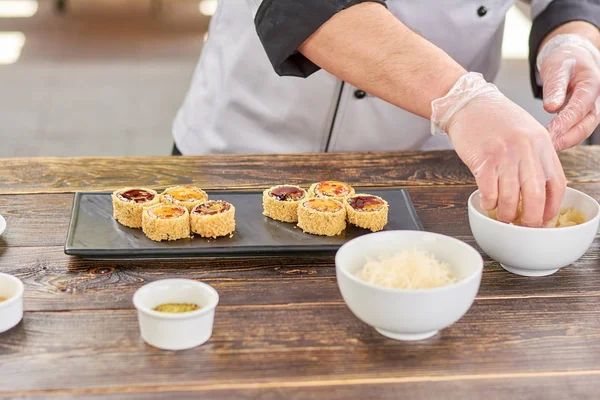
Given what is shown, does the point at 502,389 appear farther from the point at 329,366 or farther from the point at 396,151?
the point at 396,151

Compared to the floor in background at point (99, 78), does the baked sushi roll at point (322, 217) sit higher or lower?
higher

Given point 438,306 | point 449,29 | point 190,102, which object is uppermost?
point 449,29

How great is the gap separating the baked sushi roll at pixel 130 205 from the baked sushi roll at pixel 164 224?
3 centimetres

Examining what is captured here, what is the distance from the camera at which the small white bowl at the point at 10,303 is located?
110cm

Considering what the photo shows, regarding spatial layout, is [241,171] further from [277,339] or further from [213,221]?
[277,339]

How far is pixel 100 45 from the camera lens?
6.11m

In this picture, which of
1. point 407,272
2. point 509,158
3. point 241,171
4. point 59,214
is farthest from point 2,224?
point 509,158

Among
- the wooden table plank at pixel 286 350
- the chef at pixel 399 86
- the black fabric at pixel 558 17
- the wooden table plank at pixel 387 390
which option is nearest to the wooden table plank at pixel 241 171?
the chef at pixel 399 86

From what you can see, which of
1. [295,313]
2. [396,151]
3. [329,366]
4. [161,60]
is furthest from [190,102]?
[161,60]

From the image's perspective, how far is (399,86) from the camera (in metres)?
1.50

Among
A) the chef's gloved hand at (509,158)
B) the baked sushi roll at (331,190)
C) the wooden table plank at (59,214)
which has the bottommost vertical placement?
the wooden table plank at (59,214)

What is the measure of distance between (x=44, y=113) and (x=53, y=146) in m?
0.55

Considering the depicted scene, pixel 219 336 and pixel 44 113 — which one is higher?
pixel 219 336

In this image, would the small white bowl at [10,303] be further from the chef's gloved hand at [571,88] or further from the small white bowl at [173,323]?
the chef's gloved hand at [571,88]
